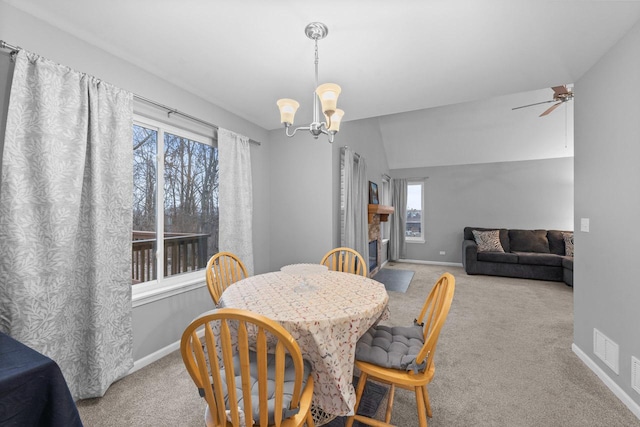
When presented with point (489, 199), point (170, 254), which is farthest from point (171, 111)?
point (489, 199)

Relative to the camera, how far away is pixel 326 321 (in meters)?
1.22

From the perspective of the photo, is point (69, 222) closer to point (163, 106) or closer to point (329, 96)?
point (163, 106)

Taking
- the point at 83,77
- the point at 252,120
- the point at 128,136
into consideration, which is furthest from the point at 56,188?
the point at 252,120

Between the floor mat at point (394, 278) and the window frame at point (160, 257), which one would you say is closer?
the window frame at point (160, 257)

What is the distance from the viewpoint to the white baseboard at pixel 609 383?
5.34 ft

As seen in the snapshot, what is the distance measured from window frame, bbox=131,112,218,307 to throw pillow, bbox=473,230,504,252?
5.14m

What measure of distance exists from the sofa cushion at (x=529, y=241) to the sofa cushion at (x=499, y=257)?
43cm

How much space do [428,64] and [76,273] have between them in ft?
9.21

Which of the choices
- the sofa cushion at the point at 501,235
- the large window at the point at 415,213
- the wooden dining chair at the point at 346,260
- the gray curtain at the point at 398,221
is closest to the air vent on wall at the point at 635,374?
the wooden dining chair at the point at 346,260

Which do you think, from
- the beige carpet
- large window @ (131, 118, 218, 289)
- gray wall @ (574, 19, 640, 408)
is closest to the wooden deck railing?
large window @ (131, 118, 218, 289)

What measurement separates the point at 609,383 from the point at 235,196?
132 inches

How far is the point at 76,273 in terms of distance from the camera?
5.63 ft

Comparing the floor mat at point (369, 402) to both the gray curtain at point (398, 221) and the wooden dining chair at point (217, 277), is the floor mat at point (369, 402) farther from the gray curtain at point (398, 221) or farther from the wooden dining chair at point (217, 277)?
the gray curtain at point (398, 221)

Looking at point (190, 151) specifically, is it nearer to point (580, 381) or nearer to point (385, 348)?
point (385, 348)
